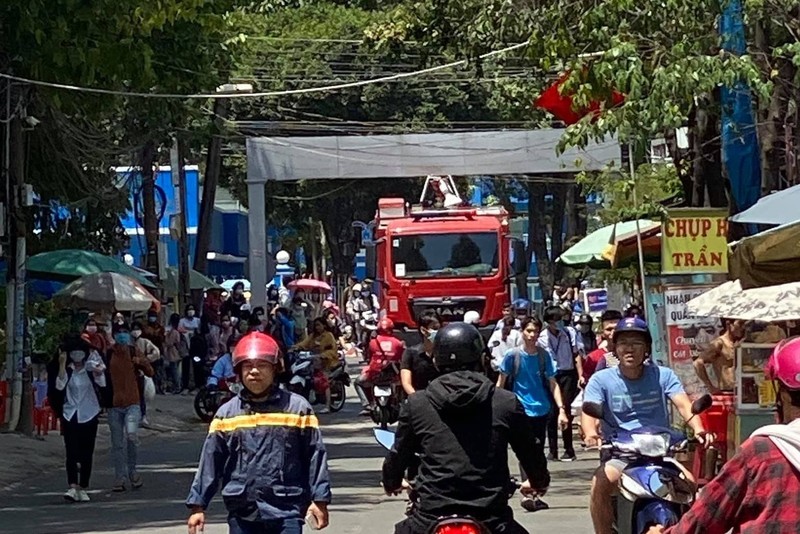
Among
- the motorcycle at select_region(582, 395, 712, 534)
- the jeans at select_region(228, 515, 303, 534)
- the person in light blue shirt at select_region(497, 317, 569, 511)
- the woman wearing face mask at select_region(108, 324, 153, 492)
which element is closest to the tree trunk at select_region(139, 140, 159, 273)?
the woman wearing face mask at select_region(108, 324, 153, 492)

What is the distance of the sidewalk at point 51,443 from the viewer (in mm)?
20250

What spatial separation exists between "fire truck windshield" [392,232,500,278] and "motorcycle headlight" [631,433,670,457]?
22.4m

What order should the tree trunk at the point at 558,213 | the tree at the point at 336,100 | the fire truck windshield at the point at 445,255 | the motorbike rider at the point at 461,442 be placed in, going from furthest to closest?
the tree trunk at the point at 558,213 < the tree at the point at 336,100 < the fire truck windshield at the point at 445,255 < the motorbike rider at the point at 461,442

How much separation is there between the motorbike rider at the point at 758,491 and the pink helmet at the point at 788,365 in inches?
1.1

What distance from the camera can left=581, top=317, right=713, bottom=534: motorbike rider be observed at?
32.1 ft

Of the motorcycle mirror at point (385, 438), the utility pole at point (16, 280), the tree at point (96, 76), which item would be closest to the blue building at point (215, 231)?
the tree at point (96, 76)

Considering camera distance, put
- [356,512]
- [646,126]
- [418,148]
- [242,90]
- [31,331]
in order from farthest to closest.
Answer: [418,148]
[242,90]
[31,331]
[356,512]
[646,126]

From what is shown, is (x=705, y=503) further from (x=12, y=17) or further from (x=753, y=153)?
(x=12, y=17)

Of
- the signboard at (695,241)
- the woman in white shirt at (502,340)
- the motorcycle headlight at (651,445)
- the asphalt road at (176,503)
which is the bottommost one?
the asphalt road at (176,503)

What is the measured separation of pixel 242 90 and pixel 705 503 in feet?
86.7

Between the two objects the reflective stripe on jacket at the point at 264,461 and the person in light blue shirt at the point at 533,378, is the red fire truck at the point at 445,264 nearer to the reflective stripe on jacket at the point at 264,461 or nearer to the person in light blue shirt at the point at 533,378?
the person in light blue shirt at the point at 533,378

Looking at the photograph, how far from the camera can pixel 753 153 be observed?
15.6 m

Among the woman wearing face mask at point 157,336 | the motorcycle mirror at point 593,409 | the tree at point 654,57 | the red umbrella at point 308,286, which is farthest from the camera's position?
the red umbrella at point 308,286

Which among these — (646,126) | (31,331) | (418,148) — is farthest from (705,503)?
(418,148)
